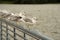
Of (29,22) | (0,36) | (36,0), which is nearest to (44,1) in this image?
(36,0)

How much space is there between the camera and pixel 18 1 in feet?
37.1

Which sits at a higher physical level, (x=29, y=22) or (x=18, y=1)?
(x=18, y=1)

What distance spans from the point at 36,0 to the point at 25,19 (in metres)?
9.20

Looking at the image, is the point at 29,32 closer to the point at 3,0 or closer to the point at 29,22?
the point at 29,22

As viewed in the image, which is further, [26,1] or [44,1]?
[44,1]

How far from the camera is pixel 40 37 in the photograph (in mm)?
630

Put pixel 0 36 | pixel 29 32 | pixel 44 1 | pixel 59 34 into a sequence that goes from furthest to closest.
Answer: pixel 44 1
pixel 59 34
pixel 0 36
pixel 29 32

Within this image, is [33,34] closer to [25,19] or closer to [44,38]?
[44,38]

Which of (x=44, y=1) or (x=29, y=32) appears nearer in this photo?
(x=29, y=32)

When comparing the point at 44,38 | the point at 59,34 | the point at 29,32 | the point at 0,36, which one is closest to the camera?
the point at 44,38

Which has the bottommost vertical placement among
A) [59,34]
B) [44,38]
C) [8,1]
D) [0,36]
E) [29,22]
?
[44,38]

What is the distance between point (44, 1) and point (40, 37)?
1192 centimetres

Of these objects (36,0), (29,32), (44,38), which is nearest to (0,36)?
(29,32)

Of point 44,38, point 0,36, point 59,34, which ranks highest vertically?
point 59,34
